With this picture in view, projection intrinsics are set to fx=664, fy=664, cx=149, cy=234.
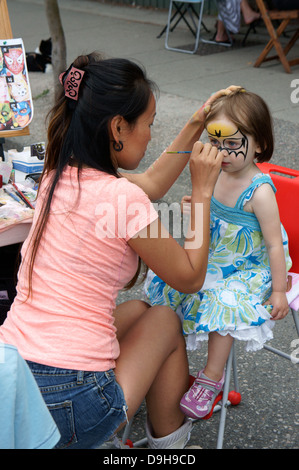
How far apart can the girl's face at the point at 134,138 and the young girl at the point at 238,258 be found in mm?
327

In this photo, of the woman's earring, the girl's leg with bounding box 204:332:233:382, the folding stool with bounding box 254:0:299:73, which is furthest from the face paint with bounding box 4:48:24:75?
the folding stool with bounding box 254:0:299:73

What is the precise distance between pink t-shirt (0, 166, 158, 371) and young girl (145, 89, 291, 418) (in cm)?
40

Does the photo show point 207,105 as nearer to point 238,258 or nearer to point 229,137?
point 229,137

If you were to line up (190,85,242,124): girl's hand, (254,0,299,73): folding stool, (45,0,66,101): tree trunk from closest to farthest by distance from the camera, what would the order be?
(190,85,242,124): girl's hand < (45,0,66,101): tree trunk < (254,0,299,73): folding stool

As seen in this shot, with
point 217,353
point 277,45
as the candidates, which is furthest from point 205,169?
point 277,45

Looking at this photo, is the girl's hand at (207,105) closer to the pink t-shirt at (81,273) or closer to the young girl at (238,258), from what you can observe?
the young girl at (238,258)

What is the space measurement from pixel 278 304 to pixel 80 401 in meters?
0.77

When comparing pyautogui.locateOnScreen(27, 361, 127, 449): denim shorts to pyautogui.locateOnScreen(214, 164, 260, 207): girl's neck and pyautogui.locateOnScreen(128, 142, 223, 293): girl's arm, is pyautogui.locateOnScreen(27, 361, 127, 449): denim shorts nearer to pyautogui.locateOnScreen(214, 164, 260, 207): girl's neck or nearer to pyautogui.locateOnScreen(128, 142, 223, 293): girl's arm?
pyautogui.locateOnScreen(128, 142, 223, 293): girl's arm

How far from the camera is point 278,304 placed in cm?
225

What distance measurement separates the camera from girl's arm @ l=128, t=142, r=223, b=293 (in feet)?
6.40

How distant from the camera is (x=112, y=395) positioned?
1.92 metres

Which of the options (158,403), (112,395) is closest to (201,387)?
(158,403)
